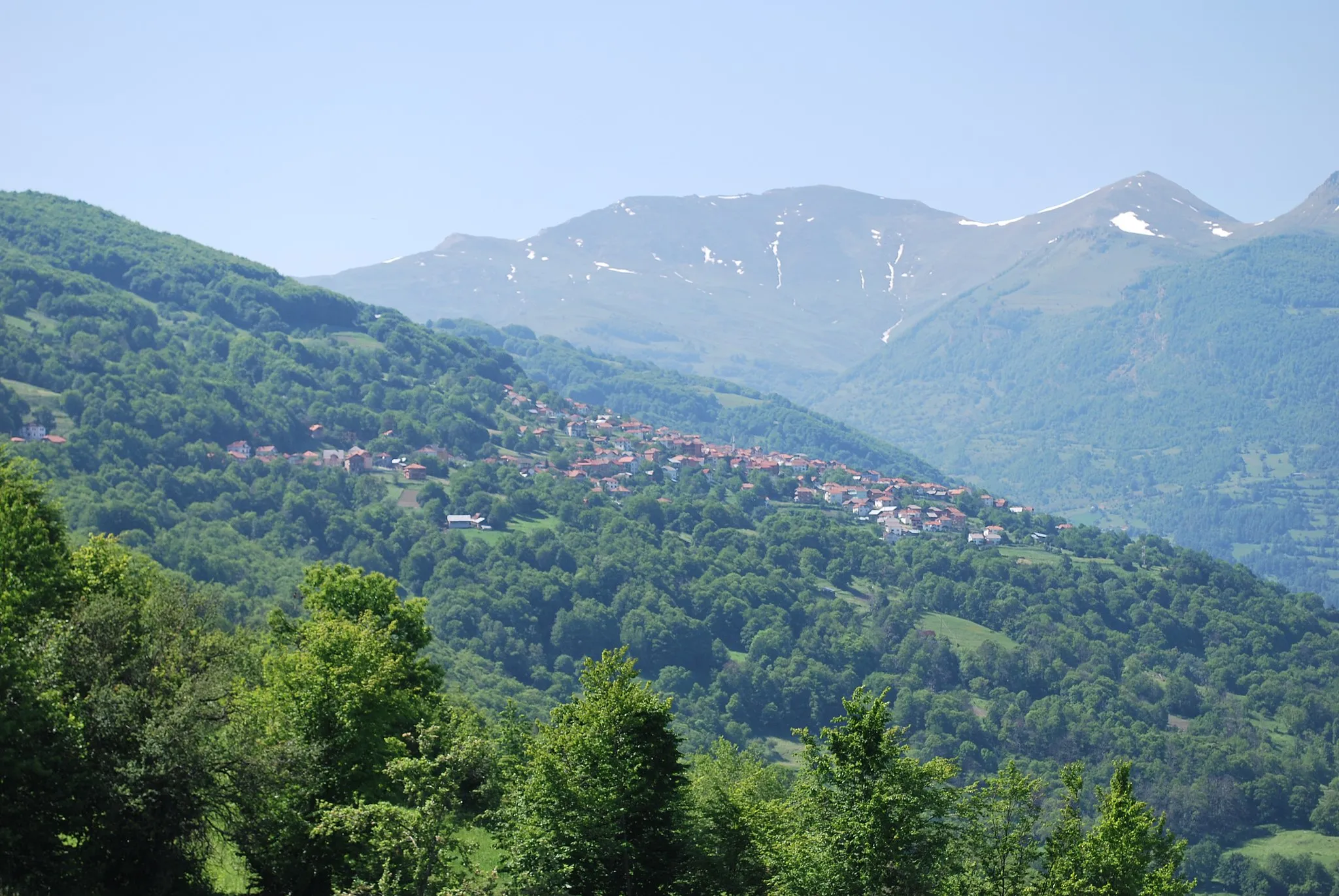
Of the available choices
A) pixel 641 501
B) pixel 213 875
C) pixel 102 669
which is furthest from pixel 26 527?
pixel 641 501

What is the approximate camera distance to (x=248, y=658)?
37.2m

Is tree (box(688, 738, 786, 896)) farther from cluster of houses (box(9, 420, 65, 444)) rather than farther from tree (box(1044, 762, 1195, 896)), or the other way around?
cluster of houses (box(9, 420, 65, 444))

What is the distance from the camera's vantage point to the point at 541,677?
130375 mm

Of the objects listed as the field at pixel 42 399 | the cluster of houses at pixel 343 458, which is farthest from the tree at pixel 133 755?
the cluster of houses at pixel 343 458

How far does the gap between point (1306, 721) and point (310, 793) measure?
5502 inches

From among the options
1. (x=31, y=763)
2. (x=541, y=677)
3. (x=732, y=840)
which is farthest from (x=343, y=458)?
(x=31, y=763)

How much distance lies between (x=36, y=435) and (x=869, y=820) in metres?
131

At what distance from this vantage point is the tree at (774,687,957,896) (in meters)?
26.6

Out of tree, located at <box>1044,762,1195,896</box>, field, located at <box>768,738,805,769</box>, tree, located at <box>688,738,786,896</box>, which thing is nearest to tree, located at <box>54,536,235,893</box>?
tree, located at <box>688,738,786,896</box>

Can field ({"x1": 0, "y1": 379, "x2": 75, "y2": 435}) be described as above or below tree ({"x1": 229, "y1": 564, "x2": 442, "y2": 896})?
below

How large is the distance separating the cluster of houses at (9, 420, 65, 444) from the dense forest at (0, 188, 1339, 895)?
1.83 m

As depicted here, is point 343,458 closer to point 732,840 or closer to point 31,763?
point 732,840

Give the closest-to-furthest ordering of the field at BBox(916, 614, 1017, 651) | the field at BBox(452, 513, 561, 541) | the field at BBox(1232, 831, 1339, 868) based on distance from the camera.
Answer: the field at BBox(1232, 831, 1339, 868) < the field at BBox(916, 614, 1017, 651) < the field at BBox(452, 513, 561, 541)

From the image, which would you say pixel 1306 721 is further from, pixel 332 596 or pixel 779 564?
pixel 332 596
